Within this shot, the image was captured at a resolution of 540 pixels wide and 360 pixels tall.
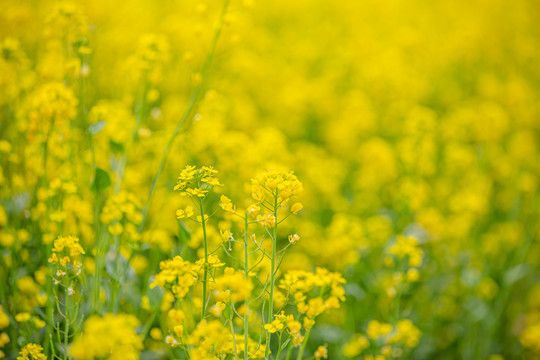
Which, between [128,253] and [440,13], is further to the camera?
[440,13]

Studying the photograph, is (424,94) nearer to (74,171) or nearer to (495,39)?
(495,39)

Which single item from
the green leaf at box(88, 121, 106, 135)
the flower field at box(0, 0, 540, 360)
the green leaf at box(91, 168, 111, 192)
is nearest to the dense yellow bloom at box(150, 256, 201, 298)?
the flower field at box(0, 0, 540, 360)

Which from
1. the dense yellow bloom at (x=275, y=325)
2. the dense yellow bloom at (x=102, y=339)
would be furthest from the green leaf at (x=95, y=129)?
the dense yellow bloom at (x=275, y=325)

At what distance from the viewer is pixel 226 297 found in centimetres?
138

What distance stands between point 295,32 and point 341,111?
247 centimetres

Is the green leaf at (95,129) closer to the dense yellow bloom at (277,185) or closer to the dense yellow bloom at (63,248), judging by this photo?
the dense yellow bloom at (63,248)

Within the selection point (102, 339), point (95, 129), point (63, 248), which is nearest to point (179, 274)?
point (102, 339)

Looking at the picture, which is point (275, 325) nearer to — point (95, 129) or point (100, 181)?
point (100, 181)

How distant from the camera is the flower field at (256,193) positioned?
62.3 inches

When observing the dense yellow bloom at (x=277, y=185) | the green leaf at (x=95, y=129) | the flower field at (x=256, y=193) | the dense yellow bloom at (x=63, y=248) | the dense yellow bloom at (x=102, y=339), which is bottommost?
the flower field at (x=256, y=193)

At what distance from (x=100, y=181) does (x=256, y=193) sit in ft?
2.51

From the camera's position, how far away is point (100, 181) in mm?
1873

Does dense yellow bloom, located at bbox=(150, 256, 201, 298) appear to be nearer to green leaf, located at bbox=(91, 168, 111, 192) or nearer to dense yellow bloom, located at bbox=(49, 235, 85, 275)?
dense yellow bloom, located at bbox=(49, 235, 85, 275)

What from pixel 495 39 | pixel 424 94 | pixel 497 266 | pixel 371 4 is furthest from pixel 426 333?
pixel 371 4
